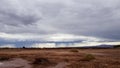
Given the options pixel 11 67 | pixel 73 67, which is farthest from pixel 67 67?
pixel 11 67

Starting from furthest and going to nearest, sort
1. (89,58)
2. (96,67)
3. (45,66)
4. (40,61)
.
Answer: (89,58)
(40,61)
(45,66)
(96,67)

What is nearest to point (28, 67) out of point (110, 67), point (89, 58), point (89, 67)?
point (89, 67)

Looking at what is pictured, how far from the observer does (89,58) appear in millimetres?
39875

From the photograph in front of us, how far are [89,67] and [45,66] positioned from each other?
5.95 meters

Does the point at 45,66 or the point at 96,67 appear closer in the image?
the point at 96,67

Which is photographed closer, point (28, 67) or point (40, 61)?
point (28, 67)

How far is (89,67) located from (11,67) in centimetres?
954

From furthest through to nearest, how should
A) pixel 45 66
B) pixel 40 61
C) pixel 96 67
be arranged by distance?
pixel 40 61, pixel 45 66, pixel 96 67

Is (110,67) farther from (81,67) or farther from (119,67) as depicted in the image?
(81,67)

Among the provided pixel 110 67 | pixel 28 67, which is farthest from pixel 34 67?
pixel 110 67

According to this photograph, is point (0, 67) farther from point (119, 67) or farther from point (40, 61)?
point (119, 67)

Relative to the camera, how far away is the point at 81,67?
2853cm

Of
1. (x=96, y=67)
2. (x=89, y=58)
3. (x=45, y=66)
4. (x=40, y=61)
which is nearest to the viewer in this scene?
(x=96, y=67)

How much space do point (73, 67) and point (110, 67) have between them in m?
4.45
